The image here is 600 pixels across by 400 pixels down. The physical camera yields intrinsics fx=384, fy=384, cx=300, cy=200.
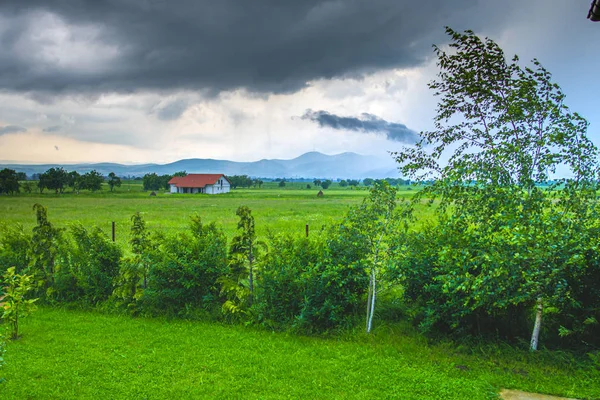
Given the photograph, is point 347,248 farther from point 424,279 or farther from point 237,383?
point 237,383

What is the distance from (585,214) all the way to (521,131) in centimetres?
186

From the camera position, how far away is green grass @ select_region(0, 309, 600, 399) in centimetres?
569

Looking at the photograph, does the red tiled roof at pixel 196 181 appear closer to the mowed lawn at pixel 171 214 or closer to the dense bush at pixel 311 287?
the mowed lawn at pixel 171 214

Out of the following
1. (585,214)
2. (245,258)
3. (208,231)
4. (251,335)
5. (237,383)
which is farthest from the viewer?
(208,231)

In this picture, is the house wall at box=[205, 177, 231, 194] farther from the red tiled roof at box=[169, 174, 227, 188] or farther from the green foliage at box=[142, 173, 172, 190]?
the green foliage at box=[142, 173, 172, 190]

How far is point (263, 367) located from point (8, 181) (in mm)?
68989

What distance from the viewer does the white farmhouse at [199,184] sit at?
3585 inches

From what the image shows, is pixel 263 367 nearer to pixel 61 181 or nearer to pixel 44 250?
pixel 44 250

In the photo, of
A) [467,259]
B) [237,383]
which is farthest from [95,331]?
[467,259]

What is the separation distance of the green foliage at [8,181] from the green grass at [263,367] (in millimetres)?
62915

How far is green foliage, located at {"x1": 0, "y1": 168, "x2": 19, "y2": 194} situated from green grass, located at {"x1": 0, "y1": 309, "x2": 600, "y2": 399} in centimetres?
6291

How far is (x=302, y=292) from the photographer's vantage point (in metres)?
8.00

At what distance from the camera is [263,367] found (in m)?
6.42

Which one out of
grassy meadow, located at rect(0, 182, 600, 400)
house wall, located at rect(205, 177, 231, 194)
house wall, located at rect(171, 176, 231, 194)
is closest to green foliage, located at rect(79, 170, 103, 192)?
house wall, located at rect(171, 176, 231, 194)
